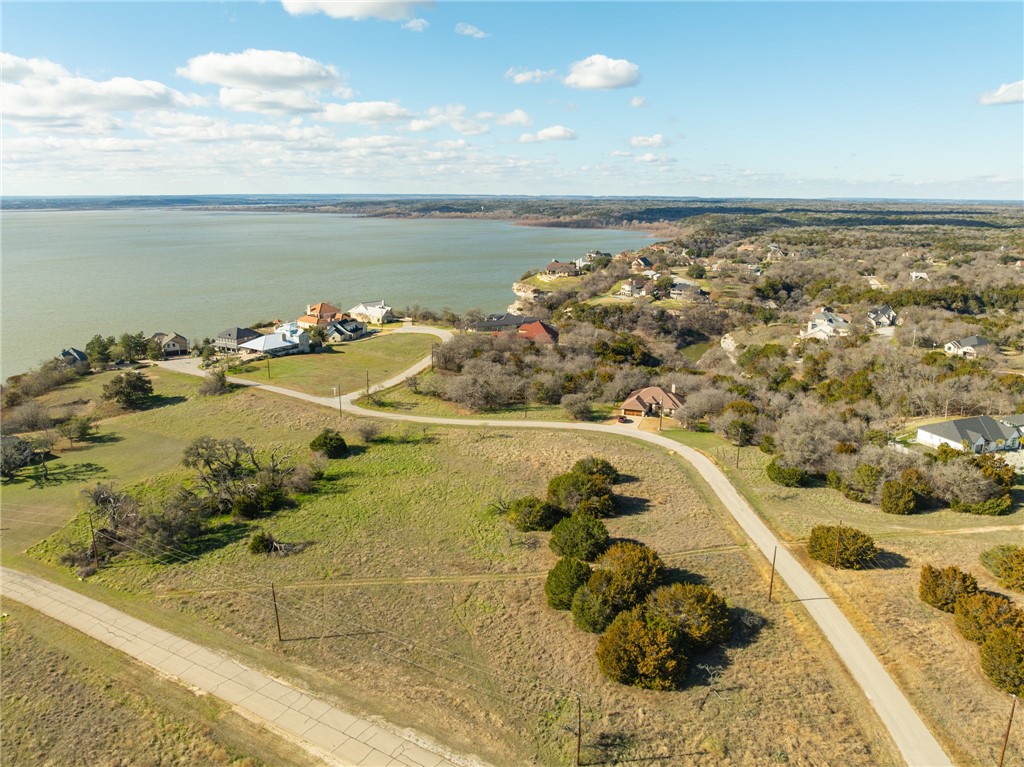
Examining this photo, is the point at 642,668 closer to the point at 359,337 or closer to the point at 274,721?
the point at 274,721

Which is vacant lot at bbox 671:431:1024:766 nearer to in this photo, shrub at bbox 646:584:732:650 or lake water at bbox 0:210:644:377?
shrub at bbox 646:584:732:650

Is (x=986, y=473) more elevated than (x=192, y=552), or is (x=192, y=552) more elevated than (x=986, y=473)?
(x=986, y=473)

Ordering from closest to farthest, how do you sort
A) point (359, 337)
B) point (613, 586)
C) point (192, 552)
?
1. point (613, 586)
2. point (192, 552)
3. point (359, 337)

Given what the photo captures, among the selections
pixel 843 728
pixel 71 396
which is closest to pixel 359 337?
pixel 71 396

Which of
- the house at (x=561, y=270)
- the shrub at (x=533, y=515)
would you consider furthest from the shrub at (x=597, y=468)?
the house at (x=561, y=270)

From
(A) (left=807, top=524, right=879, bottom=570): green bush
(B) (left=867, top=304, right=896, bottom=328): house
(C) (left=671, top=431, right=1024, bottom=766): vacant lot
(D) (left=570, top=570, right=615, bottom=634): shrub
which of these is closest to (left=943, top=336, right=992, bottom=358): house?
(B) (left=867, top=304, right=896, bottom=328): house

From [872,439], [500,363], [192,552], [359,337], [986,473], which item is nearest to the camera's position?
[192,552]

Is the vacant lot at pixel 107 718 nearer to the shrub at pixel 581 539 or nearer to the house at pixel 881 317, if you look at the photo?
the shrub at pixel 581 539
